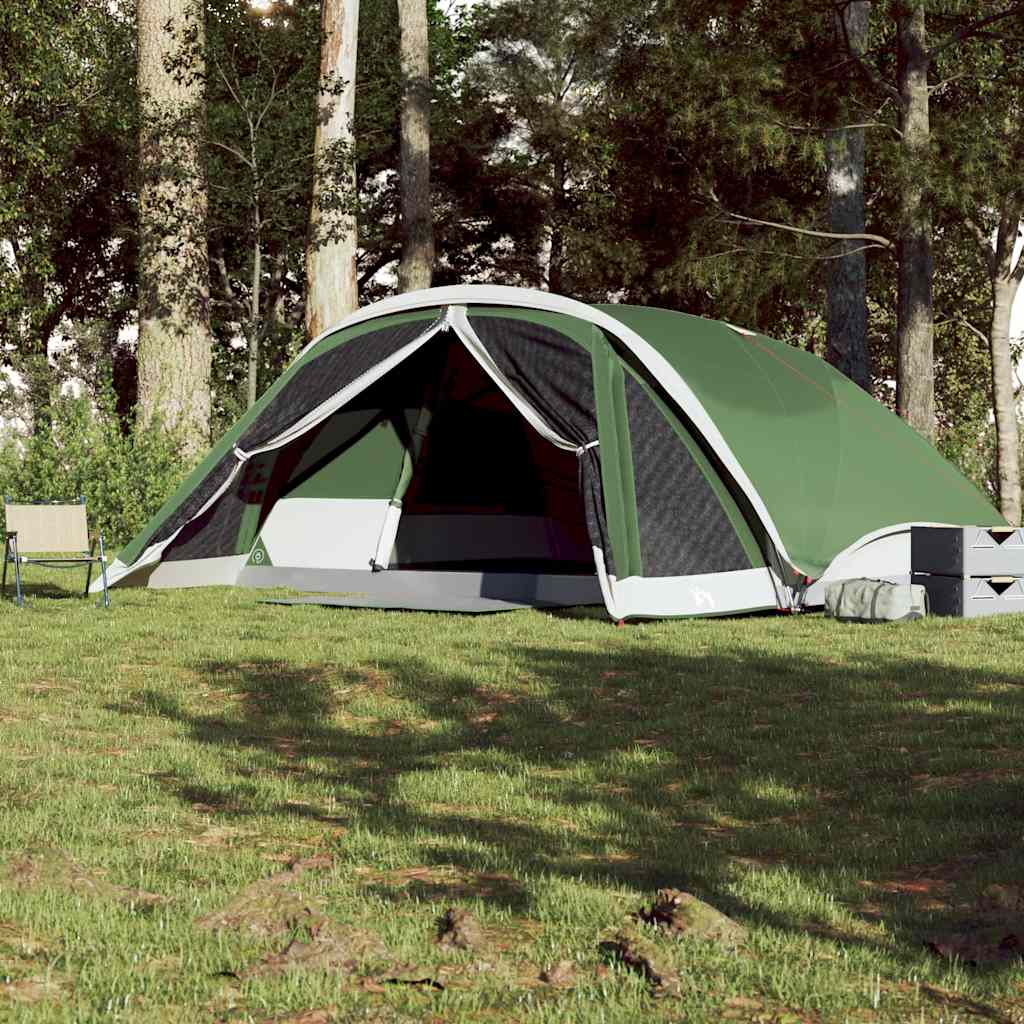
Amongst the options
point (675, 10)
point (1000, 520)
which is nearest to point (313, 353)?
point (1000, 520)

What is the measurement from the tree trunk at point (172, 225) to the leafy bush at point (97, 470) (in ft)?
1.61

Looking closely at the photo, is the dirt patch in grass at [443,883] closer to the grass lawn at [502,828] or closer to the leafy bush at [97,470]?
the grass lawn at [502,828]

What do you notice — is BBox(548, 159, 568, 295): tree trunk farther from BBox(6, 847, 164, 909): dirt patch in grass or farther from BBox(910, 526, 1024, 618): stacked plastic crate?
BBox(6, 847, 164, 909): dirt patch in grass

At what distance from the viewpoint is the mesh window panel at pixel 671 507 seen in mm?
9750

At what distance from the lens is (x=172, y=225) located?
662 inches

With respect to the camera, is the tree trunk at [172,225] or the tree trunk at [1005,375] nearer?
the tree trunk at [172,225]

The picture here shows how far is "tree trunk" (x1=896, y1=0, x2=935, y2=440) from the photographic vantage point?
1648 centimetres

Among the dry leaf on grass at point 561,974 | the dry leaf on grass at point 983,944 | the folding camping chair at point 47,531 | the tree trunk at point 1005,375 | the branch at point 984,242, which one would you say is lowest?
the dry leaf on grass at point 561,974

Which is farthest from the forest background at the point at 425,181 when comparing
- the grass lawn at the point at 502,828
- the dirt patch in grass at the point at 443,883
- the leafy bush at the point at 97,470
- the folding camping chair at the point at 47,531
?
the dirt patch in grass at the point at 443,883

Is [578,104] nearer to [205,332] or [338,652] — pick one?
[205,332]

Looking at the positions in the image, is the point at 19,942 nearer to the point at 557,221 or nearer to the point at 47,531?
the point at 47,531

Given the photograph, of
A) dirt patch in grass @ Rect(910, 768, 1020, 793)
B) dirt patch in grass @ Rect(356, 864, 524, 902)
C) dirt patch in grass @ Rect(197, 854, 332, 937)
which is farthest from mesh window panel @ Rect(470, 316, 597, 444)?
dirt patch in grass @ Rect(197, 854, 332, 937)

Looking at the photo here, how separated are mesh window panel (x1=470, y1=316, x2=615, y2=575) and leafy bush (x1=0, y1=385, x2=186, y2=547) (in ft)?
20.8

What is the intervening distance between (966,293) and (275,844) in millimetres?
30248
